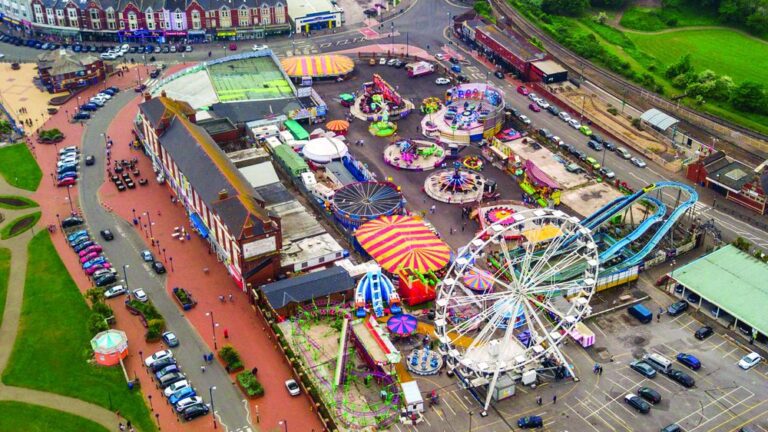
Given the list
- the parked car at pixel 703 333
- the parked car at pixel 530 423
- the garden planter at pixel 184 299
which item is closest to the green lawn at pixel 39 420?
the garden planter at pixel 184 299

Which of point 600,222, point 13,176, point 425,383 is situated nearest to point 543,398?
point 425,383

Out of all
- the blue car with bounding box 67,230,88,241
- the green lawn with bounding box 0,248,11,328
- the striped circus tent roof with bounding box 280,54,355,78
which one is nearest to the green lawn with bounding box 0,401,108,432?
the green lawn with bounding box 0,248,11,328

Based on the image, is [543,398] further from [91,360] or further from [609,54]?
[609,54]

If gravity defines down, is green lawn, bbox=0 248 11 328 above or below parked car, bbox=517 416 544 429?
below

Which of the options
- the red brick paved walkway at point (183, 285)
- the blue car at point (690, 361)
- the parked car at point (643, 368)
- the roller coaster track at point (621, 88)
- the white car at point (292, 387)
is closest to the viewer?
the red brick paved walkway at point (183, 285)

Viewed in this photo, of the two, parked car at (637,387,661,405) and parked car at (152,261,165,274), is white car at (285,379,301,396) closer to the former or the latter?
parked car at (152,261,165,274)

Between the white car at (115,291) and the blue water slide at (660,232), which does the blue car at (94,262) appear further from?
the blue water slide at (660,232)
